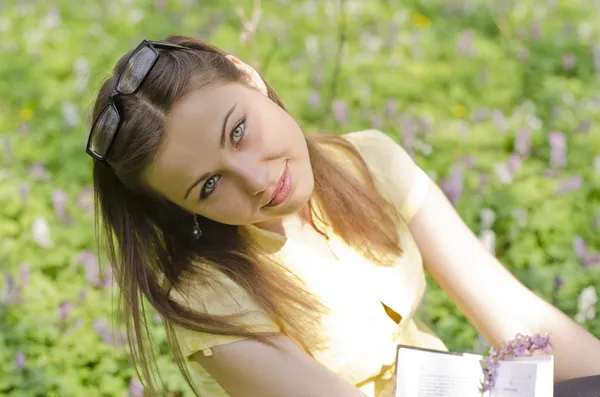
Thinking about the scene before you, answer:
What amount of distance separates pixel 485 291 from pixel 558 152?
5.97 ft

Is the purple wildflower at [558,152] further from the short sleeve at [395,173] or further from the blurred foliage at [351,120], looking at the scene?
the short sleeve at [395,173]

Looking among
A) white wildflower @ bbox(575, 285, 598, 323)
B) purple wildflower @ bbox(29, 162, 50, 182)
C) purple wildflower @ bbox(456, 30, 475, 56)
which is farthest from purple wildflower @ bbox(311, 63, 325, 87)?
white wildflower @ bbox(575, 285, 598, 323)

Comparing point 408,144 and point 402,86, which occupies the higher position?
point 402,86

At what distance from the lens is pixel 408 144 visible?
4.26 m

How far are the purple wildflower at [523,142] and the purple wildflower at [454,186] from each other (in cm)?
40

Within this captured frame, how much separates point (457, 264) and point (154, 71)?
0.98 m

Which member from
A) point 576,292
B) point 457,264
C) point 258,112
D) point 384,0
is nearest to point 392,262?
point 457,264

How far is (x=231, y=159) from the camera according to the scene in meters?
1.98

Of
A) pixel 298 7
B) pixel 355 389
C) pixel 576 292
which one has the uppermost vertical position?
pixel 298 7

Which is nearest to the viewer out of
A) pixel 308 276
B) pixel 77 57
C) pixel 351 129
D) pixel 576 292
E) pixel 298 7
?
pixel 308 276

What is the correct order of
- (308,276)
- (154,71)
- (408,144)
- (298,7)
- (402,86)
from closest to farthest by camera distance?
(154,71)
(308,276)
(408,144)
(402,86)
(298,7)

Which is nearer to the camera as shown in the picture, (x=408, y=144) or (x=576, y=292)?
(x=576, y=292)

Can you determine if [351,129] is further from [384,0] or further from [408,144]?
[384,0]

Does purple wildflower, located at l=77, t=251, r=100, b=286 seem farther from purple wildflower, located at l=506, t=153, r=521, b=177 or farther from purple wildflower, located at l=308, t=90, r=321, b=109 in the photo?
purple wildflower, located at l=506, t=153, r=521, b=177
